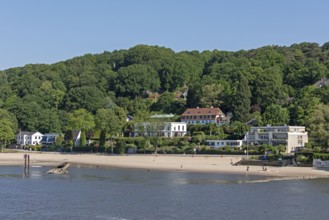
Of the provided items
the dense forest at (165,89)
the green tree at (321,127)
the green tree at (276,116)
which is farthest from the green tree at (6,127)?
the green tree at (321,127)

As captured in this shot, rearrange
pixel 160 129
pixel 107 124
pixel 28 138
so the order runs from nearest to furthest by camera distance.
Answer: pixel 160 129, pixel 107 124, pixel 28 138

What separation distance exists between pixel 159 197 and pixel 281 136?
46.7 metres

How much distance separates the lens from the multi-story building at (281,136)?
86875mm

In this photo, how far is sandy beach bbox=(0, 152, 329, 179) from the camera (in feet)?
220

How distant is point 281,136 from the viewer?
87.7m

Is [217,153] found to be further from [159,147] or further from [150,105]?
[150,105]

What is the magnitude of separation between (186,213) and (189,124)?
72449mm

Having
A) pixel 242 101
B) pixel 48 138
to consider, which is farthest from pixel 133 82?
pixel 242 101

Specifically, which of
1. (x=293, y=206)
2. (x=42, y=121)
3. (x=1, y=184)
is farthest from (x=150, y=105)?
(x=293, y=206)

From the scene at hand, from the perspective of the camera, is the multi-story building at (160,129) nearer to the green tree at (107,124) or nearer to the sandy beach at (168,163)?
the green tree at (107,124)

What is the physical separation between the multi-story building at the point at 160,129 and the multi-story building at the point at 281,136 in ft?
59.8

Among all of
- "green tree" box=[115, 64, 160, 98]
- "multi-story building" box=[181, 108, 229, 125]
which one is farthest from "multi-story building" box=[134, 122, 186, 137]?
"green tree" box=[115, 64, 160, 98]

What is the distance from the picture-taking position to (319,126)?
73438mm

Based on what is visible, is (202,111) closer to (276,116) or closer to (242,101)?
(242,101)
